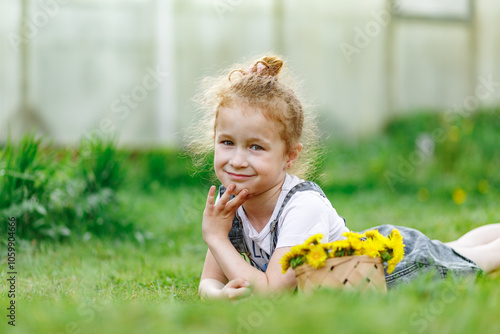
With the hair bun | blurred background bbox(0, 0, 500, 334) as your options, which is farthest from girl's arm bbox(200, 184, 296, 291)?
the hair bun

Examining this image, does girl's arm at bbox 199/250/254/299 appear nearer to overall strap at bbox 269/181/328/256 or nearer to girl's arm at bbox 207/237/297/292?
girl's arm at bbox 207/237/297/292

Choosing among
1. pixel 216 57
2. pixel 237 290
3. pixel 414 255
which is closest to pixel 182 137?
pixel 216 57

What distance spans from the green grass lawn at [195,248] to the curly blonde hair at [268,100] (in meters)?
0.75

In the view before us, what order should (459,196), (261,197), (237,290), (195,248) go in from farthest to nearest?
(459,196) → (195,248) → (261,197) → (237,290)

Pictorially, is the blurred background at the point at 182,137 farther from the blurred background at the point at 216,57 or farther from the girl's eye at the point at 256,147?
the girl's eye at the point at 256,147

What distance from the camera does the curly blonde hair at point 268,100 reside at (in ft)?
8.04

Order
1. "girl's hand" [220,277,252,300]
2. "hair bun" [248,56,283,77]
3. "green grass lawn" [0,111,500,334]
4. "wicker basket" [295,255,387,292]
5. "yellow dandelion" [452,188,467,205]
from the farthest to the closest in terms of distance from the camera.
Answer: "yellow dandelion" [452,188,467,205], "hair bun" [248,56,283,77], "girl's hand" [220,277,252,300], "wicker basket" [295,255,387,292], "green grass lawn" [0,111,500,334]

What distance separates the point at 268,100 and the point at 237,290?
→ 0.76 meters

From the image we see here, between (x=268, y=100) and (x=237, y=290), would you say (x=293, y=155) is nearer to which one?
(x=268, y=100)

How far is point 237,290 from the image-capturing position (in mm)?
2139

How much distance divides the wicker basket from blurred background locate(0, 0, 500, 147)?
413 centimetres

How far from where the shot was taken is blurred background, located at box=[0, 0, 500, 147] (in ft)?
21.4

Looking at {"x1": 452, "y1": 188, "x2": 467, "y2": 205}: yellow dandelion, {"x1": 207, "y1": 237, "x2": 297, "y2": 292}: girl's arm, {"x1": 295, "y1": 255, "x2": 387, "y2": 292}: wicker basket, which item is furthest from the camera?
{"x1": 452, "y1": 188, "x2": 467, "y2": 205}: yellow dandelion

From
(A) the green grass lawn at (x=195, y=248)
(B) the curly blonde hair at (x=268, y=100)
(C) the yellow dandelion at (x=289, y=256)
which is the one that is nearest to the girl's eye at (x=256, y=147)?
(B) the curly blonde hair at (x=268, y=100)
